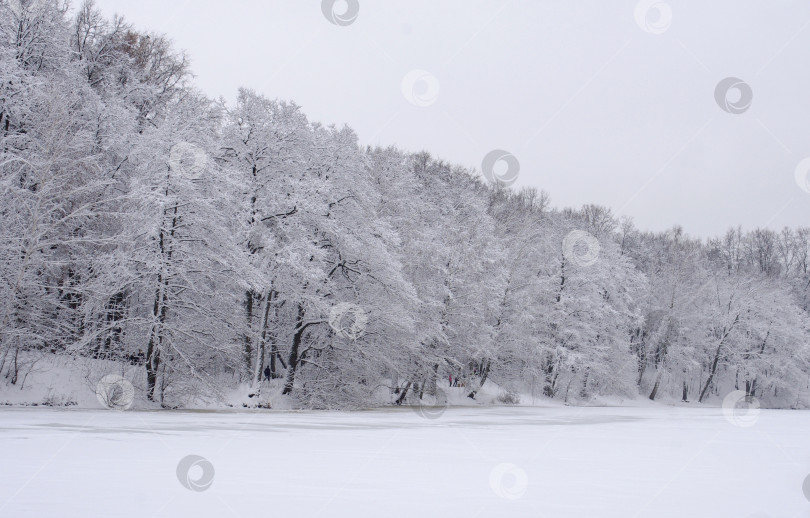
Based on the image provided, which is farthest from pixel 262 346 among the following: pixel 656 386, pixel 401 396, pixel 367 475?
pixel 656 386

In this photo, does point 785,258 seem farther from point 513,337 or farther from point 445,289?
point 445,289

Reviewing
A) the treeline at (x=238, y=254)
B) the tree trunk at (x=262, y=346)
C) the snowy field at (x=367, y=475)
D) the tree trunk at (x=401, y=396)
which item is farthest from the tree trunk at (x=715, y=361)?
the snowy field at (x=367, y=475)

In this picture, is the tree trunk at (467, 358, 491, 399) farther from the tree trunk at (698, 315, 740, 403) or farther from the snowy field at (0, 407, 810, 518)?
the snowy field at (0, 407, 810, 518)

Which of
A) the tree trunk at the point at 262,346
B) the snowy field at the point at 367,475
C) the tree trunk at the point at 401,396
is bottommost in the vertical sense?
the tree trunk at the point at 401,396

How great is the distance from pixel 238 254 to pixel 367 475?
833 inches

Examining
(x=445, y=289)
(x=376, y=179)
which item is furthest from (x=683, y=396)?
(x=376, y=179)

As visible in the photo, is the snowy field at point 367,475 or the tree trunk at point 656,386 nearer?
the snowy field at point 367,475

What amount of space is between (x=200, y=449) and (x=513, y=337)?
126 feet

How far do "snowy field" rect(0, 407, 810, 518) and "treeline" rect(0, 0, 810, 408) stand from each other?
9.84 m

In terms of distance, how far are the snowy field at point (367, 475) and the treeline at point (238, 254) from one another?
9840 millimetres

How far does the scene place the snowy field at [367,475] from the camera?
8.28m

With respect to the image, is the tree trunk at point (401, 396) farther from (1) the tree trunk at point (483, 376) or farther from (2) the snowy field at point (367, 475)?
(2) the snowy field at point (367, 475)

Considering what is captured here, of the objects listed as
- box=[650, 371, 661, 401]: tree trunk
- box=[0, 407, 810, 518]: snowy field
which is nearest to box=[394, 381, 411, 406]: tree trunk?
box=[0, 407, 810, 518]: snowy field

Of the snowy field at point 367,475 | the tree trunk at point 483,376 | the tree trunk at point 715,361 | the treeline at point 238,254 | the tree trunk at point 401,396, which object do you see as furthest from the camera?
the tree trunk at point 715,361
